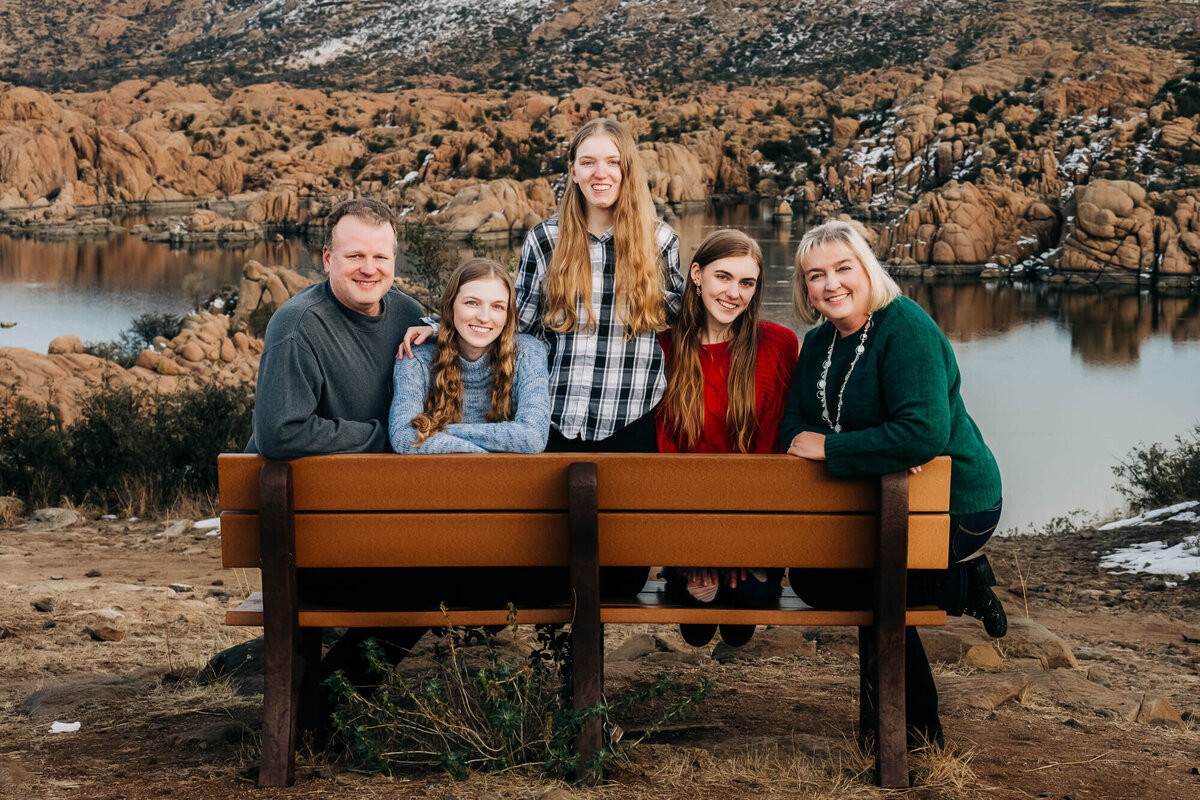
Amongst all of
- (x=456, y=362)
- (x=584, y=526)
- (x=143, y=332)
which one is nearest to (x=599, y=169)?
(x=456, y=362)

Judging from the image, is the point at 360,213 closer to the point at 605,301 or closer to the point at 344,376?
the point at 344,376

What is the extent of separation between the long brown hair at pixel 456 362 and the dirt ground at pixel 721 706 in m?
0.97

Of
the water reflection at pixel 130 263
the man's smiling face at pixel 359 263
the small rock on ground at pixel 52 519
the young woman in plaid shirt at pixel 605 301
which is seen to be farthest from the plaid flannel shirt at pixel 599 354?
the water reflection at pixel 130 263

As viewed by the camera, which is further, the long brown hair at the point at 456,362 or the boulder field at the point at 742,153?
the boulder field at the point at 742,153

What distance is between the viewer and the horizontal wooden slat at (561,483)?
2.80 m

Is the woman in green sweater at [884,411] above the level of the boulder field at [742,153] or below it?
below

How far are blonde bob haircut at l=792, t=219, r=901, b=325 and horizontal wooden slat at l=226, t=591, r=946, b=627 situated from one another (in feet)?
2.66

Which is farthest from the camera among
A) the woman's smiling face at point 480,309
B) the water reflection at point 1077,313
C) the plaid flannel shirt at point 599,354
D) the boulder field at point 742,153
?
the boulder field at point 742,153

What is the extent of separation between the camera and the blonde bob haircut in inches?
120

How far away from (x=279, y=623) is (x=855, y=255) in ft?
5.79

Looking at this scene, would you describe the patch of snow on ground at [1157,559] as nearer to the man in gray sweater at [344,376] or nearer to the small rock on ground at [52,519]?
the man in gray sweater at [344,376]

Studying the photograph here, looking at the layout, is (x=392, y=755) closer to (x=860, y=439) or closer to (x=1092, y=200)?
(x=860, y=439)

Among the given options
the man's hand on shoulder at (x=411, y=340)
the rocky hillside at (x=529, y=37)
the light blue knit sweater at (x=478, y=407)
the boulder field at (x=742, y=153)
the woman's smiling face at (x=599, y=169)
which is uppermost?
the rocky hillside at (x=529, y=37)

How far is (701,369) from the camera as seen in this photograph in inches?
134
